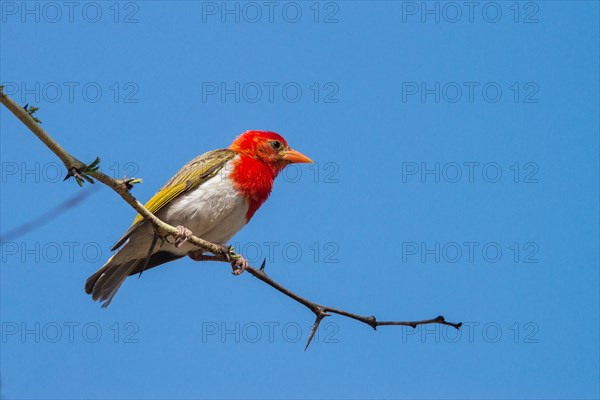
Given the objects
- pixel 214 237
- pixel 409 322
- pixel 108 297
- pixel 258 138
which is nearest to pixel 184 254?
pixel 214 237

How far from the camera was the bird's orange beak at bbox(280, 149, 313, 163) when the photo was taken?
299 inches

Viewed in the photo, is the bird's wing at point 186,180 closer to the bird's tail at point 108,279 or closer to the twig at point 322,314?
the bird's tail at point 108,279

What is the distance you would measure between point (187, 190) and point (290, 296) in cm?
324

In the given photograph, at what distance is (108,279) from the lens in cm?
694

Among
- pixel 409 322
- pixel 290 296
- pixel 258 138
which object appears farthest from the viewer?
pixel 258 138

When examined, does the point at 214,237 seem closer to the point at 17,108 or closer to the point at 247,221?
the point at 247,221

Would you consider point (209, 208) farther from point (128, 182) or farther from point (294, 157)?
point (128, 182)

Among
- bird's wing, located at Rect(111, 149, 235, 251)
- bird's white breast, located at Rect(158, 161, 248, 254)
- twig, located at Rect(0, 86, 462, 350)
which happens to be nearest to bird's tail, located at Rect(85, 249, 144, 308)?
bird's wing, located at Rect(111, 149, 235, 251)

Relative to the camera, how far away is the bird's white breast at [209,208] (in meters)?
6.70

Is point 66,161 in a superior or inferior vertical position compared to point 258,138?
inferior

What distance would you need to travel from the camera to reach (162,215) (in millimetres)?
6875

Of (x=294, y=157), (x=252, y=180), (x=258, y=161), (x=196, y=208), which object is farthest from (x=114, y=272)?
(x=294, y=157)

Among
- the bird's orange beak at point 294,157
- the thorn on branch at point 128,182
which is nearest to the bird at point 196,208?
the bird's orange beak at point 294,157

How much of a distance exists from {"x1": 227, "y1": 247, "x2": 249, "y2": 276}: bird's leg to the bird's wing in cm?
132
